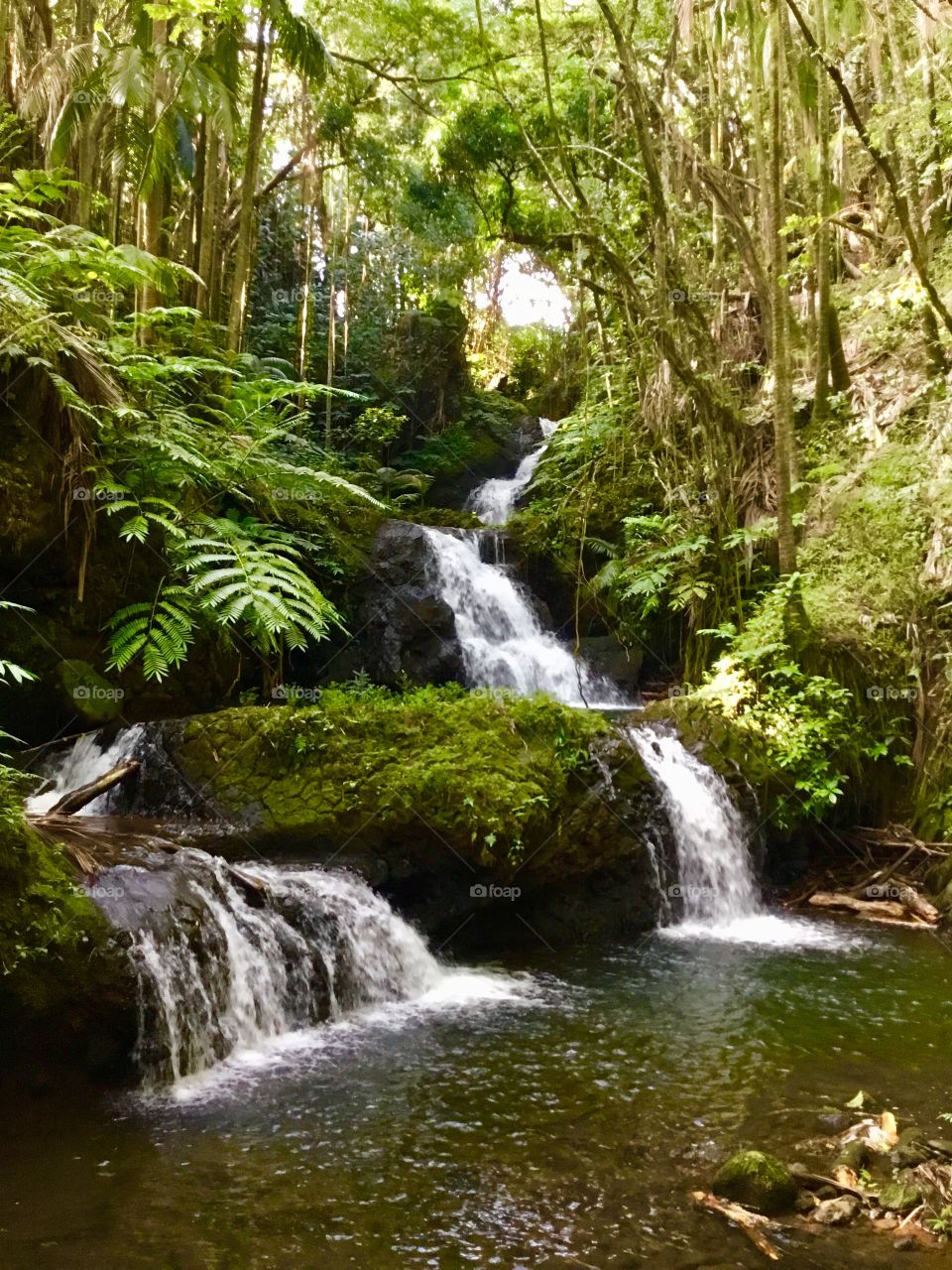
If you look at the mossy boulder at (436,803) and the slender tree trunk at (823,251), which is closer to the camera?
the mossy boulder at (436,803)

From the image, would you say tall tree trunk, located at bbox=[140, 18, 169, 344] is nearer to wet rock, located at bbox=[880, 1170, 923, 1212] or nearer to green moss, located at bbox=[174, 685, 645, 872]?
green moss, located at bbox=[174, 685, 645, 872]

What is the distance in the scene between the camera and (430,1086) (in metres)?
4.82

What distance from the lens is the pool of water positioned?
135 inches

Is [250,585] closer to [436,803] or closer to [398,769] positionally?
[398,769]

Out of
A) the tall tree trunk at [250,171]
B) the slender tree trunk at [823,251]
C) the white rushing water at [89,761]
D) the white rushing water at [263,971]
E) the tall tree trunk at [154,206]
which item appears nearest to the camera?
the white rushing water at [263,971]

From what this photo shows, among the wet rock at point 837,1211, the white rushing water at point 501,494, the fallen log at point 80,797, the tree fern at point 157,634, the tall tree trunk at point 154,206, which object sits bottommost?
the wet rock at point 837,1211

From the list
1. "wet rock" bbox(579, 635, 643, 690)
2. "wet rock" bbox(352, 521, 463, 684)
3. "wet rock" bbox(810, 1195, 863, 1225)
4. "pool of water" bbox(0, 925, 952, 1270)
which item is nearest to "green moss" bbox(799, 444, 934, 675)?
"wet rock" bbox(579, 635, 643, 690)

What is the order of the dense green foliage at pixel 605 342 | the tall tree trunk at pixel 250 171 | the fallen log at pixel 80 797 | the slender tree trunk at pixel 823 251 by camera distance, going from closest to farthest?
the fallen log at pixel 80 797 → the dense green foliage at pixel 605 342 → the tall tree trunk at pixel 250 171 → the slender tree trunk at pixel 823 251

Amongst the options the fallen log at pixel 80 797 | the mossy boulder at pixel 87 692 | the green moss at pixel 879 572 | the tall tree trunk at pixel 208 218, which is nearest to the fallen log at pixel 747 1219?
the fallen log at pixel 80 797

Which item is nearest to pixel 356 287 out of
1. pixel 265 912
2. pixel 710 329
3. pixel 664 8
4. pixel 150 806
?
pixel 664 8

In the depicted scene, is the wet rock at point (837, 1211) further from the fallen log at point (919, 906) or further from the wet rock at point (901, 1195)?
the fallen log at point (919, 906)

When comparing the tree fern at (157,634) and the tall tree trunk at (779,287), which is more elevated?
the tall tree trunk at (779,287)

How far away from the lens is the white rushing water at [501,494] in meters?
15.3

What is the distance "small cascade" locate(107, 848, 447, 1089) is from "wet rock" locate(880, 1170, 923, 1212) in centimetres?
335
